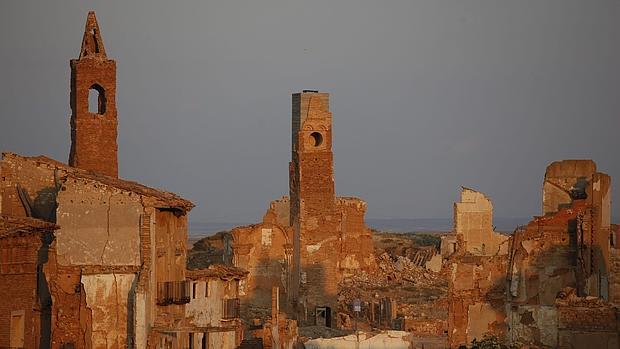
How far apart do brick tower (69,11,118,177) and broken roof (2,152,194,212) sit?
2205 millimetres

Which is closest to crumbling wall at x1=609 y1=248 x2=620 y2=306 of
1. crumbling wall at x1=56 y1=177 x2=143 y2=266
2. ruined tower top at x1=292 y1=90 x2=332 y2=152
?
crumbling wall at x1=56 y1=177 x2=143 y2=266

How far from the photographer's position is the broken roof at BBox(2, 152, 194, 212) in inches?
1734

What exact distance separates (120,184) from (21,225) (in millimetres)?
3931

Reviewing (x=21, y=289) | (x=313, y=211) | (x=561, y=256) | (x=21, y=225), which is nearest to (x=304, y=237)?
(x=313, y=211)

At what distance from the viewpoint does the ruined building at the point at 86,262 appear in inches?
1633

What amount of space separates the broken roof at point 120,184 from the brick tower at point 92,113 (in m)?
2.21

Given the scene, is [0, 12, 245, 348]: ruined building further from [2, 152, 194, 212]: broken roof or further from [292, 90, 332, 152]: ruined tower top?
[292, 90, 332, 152]: ruined tower top

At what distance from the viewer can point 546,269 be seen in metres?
45.7

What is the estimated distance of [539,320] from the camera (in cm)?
4444

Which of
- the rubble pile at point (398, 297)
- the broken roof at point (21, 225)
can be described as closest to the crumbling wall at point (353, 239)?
the rubble pile at point (398, 297)

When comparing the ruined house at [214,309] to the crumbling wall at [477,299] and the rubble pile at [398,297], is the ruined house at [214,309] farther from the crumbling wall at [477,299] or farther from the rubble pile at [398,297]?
the rubble pile at [398,297]

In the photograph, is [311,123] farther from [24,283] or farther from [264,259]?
[24,283]

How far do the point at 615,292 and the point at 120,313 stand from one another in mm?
11867

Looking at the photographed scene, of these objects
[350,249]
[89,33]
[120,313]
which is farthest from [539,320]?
[350,249]
